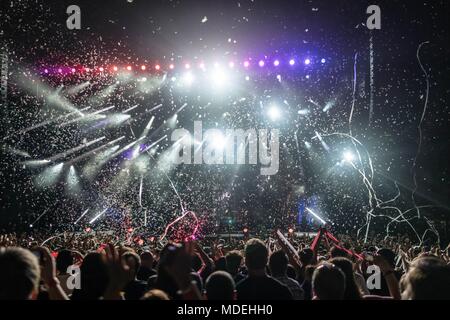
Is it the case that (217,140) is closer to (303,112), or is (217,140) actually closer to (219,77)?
(303,112)

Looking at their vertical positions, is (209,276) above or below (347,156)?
below

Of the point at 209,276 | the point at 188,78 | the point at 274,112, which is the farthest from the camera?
the point at 274,112

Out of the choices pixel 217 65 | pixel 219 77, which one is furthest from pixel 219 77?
pixel 217 65

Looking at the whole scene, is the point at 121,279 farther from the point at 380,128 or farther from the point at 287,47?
the point at 380,128

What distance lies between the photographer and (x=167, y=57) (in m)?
14.8

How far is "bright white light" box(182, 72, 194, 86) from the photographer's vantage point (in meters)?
15.5

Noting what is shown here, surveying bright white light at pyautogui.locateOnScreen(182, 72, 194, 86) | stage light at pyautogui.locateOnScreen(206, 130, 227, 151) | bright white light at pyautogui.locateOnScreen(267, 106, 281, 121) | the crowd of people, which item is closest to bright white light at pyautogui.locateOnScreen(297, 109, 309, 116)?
bright white light at pyautogui.locateOnScreen(267, 106, 281, 121)

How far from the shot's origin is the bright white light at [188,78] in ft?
50.8

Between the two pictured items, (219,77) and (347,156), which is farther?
(347,156)

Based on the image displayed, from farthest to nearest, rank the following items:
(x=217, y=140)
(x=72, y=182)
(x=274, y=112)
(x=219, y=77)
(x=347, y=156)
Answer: (x=72, y=182)
(x=347, y=156)
(x=217, y=140)
(x=274, y=112)
(x=219, y=77)

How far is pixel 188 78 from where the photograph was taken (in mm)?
16000

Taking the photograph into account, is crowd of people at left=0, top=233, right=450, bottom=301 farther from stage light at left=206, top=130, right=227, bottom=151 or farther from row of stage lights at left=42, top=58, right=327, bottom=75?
stage light at left=206, top=130, right=227, bottom=151

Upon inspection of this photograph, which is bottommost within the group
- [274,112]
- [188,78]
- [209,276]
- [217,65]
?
[209,276]

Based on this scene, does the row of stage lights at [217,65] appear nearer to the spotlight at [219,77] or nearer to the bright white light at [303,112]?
the spotlight at [219,77]
